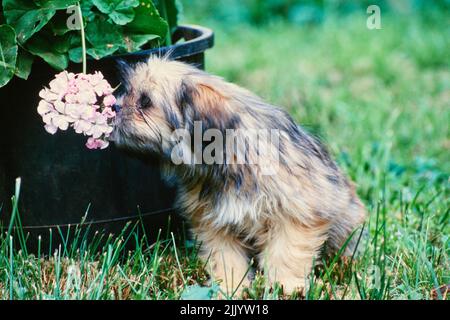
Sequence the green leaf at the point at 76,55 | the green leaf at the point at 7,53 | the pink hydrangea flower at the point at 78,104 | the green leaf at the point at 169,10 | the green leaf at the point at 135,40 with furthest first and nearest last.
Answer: the green leaf at the point at 169,10, the green leaf at the point at 135,40, the green leaf at the point at 76,55, the green leaf at the point at 7,53, the pink hydrangea flower at the point at 78,104

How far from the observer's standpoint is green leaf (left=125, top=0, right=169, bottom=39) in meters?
3.08

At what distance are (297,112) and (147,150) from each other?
280 cm

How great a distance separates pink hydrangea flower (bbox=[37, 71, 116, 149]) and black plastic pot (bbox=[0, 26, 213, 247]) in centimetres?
33

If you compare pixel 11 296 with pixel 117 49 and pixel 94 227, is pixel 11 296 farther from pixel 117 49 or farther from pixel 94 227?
pixel 117 49

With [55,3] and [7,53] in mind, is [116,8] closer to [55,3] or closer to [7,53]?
[55,3]

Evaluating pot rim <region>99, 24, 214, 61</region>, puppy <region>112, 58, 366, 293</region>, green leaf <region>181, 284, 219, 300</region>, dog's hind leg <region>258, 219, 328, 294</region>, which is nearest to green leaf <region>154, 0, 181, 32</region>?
pot rim <region>99, 24, 214, 61</region>

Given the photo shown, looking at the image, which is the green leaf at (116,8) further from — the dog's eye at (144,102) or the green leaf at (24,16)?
the dog's eye at (144,102)

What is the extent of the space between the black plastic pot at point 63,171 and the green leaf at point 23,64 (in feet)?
0.26

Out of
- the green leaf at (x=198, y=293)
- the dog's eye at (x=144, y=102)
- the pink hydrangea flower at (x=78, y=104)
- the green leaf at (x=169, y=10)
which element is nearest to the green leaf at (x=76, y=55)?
the pink hydrangea flower at (x=78, y=104)

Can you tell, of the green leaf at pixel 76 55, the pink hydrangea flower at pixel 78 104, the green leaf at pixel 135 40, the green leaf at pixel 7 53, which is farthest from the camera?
the green leaf at pixel 135 40

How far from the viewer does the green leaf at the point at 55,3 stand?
2.88 m

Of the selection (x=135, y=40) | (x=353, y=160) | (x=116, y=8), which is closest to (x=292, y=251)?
(x=135, y=40)

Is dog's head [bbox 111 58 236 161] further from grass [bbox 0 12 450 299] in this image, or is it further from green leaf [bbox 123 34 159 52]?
grass [bbox 0 12 450 299]

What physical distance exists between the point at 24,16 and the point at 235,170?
1.00 meters
